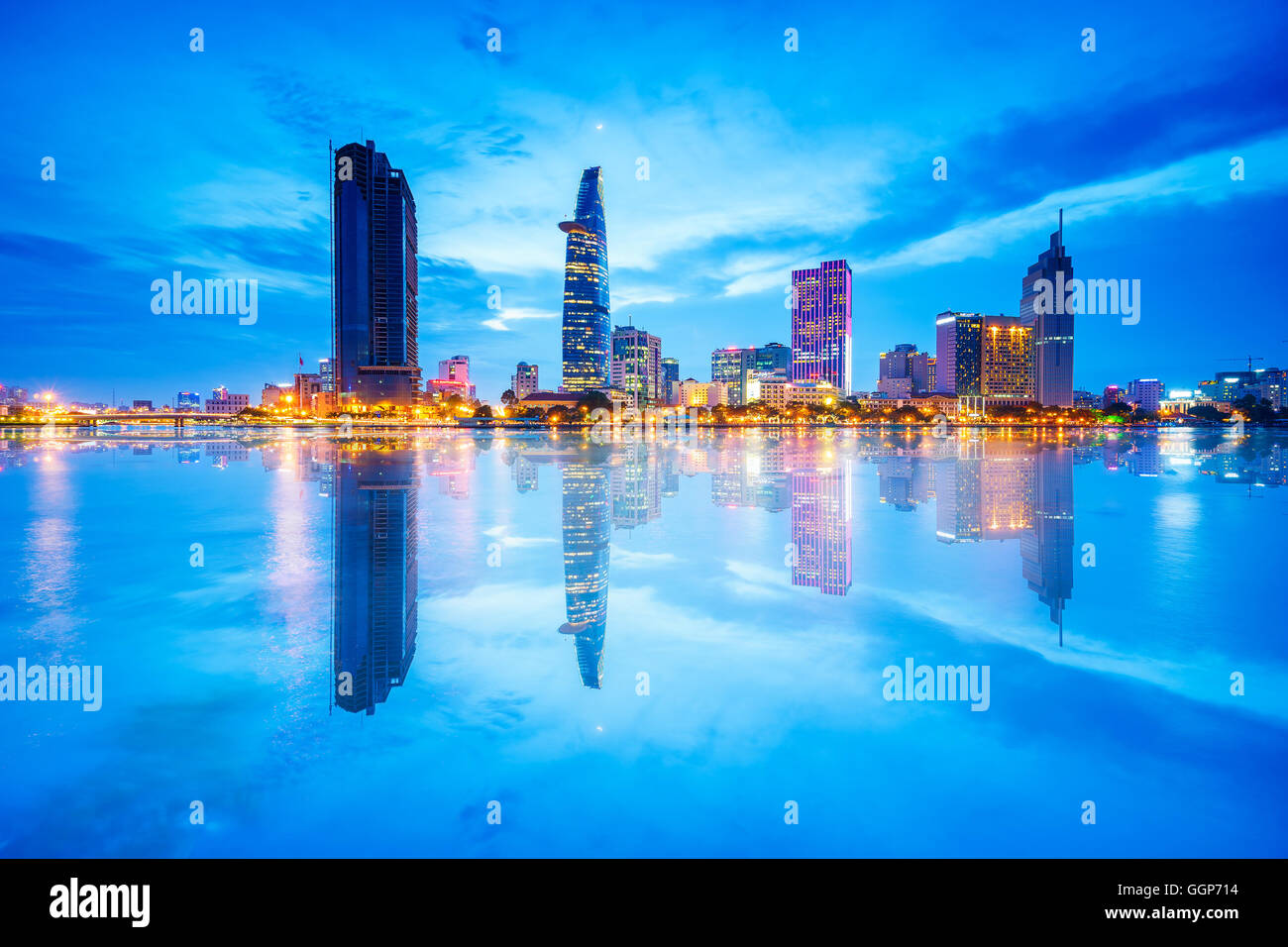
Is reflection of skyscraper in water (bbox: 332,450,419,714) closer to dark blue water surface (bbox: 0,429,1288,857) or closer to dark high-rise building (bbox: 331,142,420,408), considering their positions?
dark blue water surface (bbox: 0,429,1288,857)

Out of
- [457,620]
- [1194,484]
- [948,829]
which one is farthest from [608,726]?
[1194,484]

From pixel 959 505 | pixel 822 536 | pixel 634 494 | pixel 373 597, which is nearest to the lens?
pixel 373 597

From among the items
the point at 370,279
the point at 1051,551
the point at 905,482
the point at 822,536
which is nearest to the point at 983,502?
the point at 905,482

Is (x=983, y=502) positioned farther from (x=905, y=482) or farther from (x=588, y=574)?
(x=588, y=574)

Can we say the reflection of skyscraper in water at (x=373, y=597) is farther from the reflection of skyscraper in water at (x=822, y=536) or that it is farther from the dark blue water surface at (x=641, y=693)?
the reflection of skyscraper in water at (x=822, y=536)

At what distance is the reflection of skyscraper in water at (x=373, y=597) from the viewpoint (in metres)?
6.84

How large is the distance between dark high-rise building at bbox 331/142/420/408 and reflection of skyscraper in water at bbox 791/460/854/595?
190 m

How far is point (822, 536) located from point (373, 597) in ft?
30.9

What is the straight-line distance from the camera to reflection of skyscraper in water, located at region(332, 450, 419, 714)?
6.84 metres

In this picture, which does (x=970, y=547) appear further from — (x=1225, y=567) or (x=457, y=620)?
(x=457, y=620)

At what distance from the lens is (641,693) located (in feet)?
21.2

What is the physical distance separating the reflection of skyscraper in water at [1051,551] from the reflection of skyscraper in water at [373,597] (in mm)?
7931

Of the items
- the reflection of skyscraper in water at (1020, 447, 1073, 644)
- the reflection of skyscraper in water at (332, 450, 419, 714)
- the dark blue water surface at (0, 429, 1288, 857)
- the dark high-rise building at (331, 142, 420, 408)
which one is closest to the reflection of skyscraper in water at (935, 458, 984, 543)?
the dark blue water surface at (0, 429, 1288, 857)

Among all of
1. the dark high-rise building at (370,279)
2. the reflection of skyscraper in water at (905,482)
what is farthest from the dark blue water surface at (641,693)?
the dark high-rise building at (370,279)
